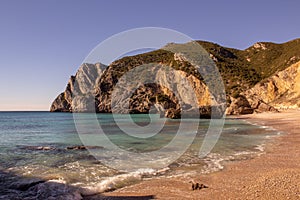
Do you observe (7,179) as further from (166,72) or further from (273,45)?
(273,45)

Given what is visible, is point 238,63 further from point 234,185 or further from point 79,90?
point 234,185

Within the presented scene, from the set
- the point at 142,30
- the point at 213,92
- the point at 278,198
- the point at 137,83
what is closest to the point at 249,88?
the point at 213,92

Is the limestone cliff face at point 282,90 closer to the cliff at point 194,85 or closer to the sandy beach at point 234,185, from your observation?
the cliff at point 194,85

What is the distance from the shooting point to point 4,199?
25.6ft

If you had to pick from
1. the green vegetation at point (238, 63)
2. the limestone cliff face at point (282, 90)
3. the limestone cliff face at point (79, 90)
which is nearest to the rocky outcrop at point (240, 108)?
the limestone cliff face at point (282, 90)

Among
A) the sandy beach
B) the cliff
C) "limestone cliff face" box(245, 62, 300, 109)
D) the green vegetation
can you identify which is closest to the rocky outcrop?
the cliff

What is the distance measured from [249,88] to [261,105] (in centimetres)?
1991

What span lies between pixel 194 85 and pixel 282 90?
96.0ft

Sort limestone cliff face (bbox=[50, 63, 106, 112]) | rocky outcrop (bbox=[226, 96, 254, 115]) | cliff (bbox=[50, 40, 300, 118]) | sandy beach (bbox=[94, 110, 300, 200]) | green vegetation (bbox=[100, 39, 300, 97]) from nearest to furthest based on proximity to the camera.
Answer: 1. sandy beach (bbox=[94, 110, 300, 200])
2. rocky outcrop (bbox=[226, 96, 254, 115])
3. cliff (bbox=[50, 40, 300, 118])
4. green vegetation (bbox=[100, 39, 300, 97])
5. limestone cliff face (bbox=[50, 63, 106, 112])

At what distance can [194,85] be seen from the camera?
87938mm

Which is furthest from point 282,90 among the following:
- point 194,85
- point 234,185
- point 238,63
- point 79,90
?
point 79,90

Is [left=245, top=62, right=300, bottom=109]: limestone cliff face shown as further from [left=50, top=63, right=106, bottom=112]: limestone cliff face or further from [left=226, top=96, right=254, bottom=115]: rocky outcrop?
[left=50, top=63, right=106, bottom=112]: limestone cliff face

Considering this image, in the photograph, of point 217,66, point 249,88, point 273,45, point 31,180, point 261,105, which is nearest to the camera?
point 31,180

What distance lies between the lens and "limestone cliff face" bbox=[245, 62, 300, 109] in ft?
196
